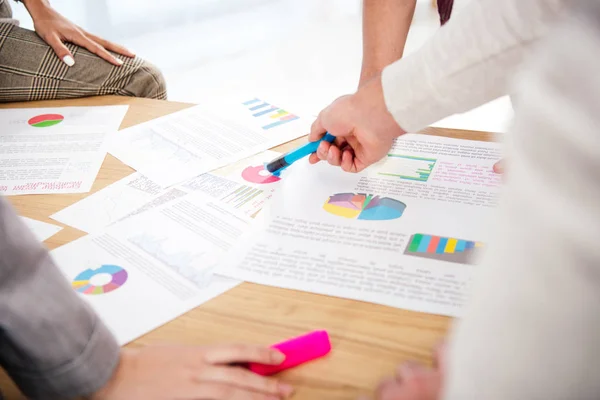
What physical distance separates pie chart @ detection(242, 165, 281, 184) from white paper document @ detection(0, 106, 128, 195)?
0.22m

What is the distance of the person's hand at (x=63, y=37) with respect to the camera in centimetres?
110

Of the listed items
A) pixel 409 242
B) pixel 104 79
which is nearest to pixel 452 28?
pixel 409 242

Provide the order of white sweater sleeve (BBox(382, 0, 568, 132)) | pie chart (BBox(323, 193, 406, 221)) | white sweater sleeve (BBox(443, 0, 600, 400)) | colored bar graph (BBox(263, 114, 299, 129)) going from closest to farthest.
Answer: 1. white sweater sleeve (BBox(443, 0, 600, 400))
2. white sweater sleeve (BBox(382, 0, 568, 132))
3. pie chart (BBox(323, 193, 406, 221))
4. colored bar graph (BBox(263, 114, 299, 129))

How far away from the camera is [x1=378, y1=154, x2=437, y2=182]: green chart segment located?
2.54ft

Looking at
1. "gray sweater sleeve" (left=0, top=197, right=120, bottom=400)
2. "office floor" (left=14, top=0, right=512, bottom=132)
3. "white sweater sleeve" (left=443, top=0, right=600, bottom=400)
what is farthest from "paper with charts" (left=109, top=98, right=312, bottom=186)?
"office floor" (left=14, top=0, right=512, bottom=132)

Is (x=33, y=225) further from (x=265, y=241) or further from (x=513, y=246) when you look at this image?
(x=513, y=246)

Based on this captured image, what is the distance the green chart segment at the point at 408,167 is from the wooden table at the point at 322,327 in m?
0.27

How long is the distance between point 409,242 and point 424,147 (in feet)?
0.88

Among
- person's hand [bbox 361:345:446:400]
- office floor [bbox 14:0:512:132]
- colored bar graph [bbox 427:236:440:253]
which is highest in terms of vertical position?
colored bar graph [bbox 427:236:440:253]

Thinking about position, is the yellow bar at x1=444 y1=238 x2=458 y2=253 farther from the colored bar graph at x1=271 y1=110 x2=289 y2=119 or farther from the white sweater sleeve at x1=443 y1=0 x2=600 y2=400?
the colored bar graph at x1=271 y1=110 x2=289 y2=119

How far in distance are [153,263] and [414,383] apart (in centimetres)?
32

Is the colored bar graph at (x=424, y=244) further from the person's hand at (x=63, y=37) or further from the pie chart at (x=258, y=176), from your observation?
the person's hand at (x=63, y=37)

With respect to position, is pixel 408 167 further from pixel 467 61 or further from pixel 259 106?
pixel 259 106

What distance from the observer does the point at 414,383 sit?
45 cm
